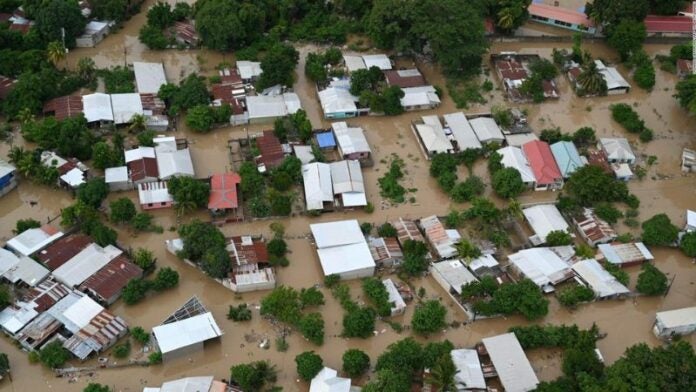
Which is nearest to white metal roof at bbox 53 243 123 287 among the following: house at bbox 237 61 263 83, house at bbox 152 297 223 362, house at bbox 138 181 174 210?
house at bbox 138 181 174 210

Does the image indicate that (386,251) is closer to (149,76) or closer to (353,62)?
(353,62)

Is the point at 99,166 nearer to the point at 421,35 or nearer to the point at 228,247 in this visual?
the point at 228,247

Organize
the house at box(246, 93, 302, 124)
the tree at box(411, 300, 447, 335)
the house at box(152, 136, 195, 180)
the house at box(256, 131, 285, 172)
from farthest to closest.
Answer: the house at box(246, 93, 302, 124) < the house at box(256, 131, 285, 172) < the house at box(152, 136, 195, 180) < the tree at box(411, 300, 447, 335)

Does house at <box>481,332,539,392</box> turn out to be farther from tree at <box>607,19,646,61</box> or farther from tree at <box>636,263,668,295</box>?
tree at <box>607,19,646,61</box>

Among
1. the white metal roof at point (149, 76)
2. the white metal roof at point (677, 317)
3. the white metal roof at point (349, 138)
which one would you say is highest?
the white metal roof at point (149, 76)

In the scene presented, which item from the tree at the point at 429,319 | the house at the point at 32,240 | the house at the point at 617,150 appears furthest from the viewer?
the house at the point at 617,150

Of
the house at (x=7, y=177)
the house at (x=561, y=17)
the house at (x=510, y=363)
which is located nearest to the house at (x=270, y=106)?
the house at (x=7, y=177)

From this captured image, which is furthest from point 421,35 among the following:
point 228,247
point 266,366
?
point 266,366

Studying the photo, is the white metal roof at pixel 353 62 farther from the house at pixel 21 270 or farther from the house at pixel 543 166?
the house at pixel 21 270
